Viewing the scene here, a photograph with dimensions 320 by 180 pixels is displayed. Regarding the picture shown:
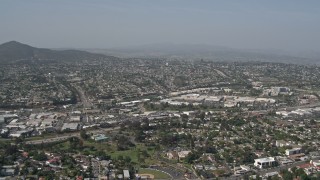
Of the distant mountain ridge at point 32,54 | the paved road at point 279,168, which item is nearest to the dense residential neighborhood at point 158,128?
the paved road at point 279,168

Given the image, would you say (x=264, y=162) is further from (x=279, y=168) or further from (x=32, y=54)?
(x=32, y=54)

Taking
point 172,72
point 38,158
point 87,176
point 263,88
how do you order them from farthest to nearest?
point 172,72 < point 263,88 < point 38,158 < point 87,176

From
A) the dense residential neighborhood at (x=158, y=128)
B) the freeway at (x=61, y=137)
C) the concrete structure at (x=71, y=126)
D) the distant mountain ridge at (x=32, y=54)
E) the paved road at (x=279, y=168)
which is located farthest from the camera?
the distant mountain ridge at (x=32, y=54)

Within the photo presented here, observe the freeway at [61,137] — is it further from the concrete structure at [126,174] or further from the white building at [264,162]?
the white building at [264,162]

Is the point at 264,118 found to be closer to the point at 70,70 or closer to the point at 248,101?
the point at 248,101

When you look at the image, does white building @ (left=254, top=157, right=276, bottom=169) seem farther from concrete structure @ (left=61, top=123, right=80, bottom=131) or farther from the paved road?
concrete structure @ (left=61, top=123, right=80, bottom=131)

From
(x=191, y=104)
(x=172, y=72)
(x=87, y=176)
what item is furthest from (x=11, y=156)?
(x=172, y=72)

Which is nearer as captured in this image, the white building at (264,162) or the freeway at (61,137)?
the white building at (264,162)

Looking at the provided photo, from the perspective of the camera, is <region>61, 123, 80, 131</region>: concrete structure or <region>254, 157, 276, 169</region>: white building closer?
<region>254, 157, 276, 169</region>: white building

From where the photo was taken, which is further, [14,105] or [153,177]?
[14,105]

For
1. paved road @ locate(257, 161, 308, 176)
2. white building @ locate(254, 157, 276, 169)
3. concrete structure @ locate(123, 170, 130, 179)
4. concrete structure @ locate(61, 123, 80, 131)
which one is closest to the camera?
concrete structure @ locate(123, 170, 130, 179)

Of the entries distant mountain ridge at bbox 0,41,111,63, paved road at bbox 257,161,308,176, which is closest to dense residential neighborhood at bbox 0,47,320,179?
paved road at bbox 257,161,308,176
